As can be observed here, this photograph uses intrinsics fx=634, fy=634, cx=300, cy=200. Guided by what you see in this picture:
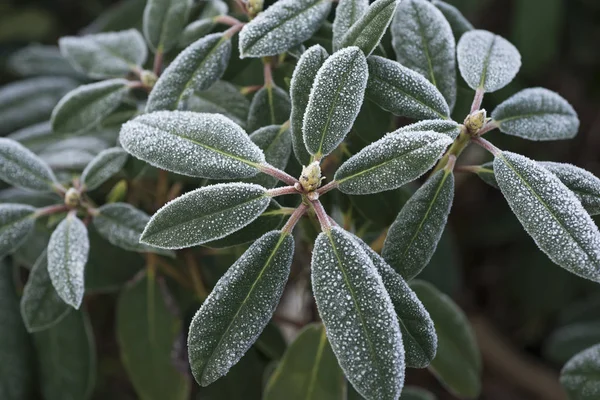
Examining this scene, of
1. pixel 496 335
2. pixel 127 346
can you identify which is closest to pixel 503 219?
pixel 496 335

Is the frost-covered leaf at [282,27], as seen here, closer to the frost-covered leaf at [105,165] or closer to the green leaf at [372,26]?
the green leaf at [372,26]

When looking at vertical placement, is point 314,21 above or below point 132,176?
above

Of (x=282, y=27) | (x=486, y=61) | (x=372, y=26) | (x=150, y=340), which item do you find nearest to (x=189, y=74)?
(x=282, y=27)

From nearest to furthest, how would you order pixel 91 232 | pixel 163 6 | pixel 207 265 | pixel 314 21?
1. pixel 314 21
2. pixel 163 6
3. pixel 91 232
4. pixel 207 265

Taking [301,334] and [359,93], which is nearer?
[359,93]

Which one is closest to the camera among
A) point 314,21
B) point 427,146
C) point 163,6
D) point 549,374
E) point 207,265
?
point 427,146

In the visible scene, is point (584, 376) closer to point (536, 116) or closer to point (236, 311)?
point (536, 116)

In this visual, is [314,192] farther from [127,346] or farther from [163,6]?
[127,346]
